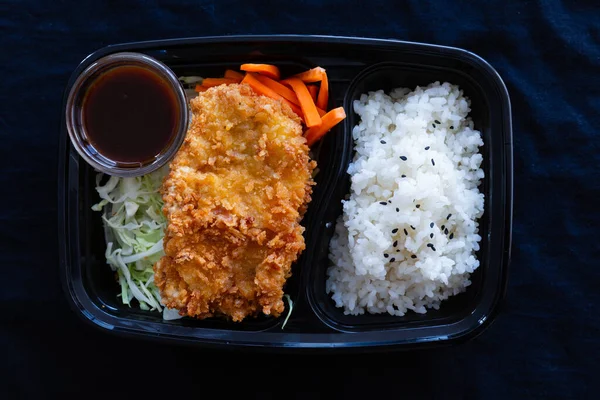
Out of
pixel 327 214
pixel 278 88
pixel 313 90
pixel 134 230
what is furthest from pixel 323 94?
pixel 134 230

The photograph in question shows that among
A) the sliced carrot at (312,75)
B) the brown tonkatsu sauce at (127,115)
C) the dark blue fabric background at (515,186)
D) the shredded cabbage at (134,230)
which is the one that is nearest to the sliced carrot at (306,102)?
the sliced carrot at (312,75)

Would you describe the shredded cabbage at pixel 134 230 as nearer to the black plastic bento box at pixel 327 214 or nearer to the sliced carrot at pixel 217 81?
the black plastic bento box at pixel 327 214

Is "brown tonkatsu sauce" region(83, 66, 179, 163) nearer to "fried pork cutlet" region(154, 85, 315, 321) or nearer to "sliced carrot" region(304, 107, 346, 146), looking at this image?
"fried pork cutlet" region(154, 85, 315, 321)

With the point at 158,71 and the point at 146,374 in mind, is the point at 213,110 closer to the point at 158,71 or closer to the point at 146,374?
the point at 158,71

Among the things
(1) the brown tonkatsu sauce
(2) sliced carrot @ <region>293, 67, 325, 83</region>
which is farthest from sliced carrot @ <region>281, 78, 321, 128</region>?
(1) the brown tonkatsu sauce

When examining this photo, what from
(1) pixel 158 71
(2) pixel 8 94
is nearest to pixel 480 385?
(1) pixel 158 71

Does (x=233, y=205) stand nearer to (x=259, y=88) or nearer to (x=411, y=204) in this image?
(x=259, y=88)
